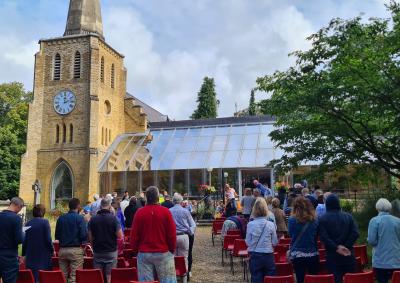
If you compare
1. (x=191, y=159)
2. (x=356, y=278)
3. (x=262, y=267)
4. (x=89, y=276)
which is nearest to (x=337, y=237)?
(x=356, y=278)

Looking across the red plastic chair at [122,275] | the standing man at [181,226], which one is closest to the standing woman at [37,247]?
the red plastic chair at [122,275]

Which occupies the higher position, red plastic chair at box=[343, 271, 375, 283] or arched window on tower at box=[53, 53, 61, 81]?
arched window on tower at box=[53, 53, 61, 81]

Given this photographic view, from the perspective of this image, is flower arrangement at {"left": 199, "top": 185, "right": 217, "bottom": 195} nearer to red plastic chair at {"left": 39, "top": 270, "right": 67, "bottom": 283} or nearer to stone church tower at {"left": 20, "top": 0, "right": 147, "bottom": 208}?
stone church tower at {"left": 20, "top": 0, "right": 147, "bottom": 208}

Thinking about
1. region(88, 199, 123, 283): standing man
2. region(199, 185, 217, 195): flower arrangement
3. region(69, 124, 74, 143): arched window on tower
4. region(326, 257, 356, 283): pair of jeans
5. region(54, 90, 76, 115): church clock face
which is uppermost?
region(54, 90, 76, 115): church clock face

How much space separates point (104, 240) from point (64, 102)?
2765 cm

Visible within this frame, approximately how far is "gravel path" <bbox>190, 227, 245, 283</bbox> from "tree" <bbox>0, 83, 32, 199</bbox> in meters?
31.9

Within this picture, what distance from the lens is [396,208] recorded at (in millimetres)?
6414

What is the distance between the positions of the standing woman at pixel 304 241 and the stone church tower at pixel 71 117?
24.8 metres

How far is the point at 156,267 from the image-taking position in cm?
515

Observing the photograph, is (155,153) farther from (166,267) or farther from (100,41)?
(166,267)

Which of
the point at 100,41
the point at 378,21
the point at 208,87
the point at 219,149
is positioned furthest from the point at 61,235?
the point at 208,87

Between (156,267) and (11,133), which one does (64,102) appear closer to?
(11,133)

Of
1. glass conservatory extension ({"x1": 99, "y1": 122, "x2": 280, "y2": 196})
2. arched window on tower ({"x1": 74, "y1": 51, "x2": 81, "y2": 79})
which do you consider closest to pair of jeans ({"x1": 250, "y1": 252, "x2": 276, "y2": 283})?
glass conservatory extension ({"x1": 99, "y1": 122, "x2": 280, "y2": 196})

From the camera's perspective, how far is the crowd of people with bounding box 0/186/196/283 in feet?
16.9
